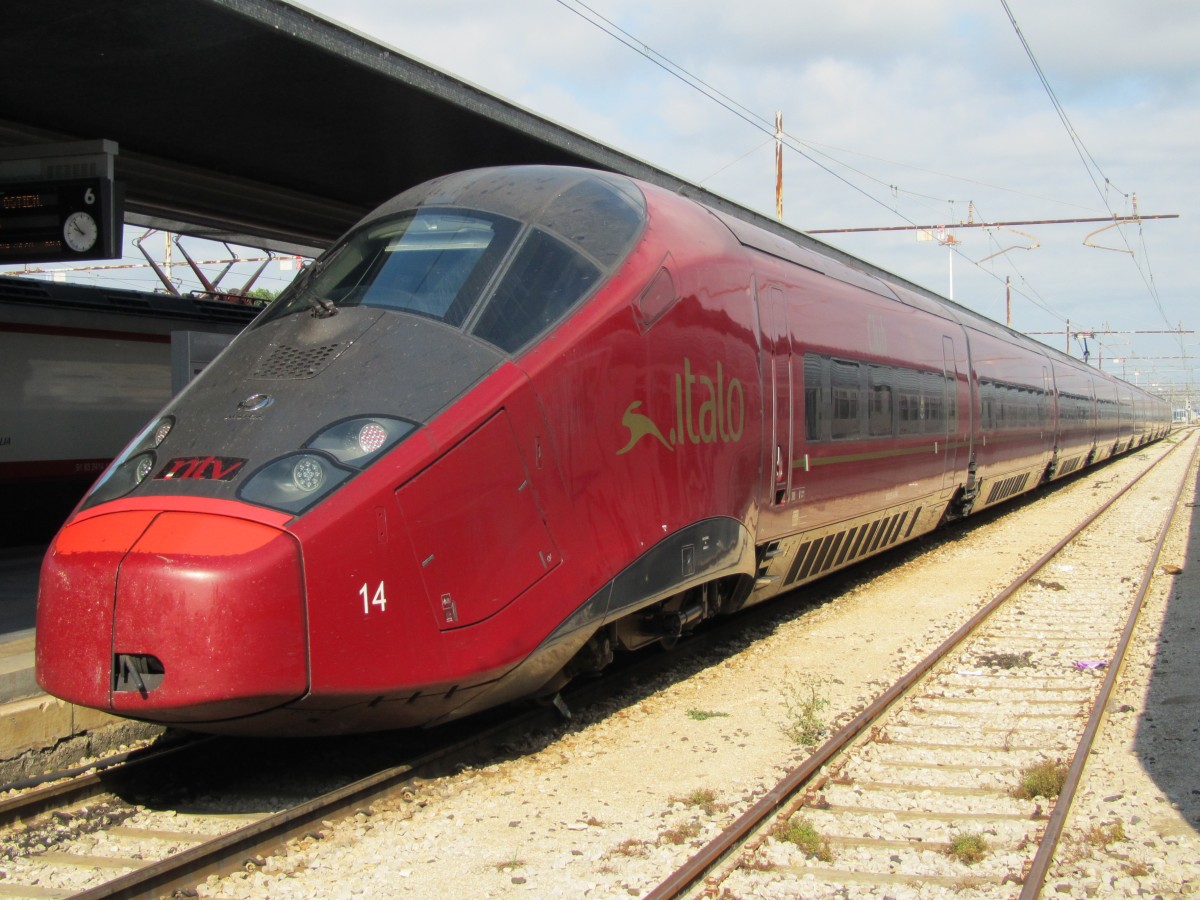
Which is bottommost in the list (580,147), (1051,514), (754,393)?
(1051,514)

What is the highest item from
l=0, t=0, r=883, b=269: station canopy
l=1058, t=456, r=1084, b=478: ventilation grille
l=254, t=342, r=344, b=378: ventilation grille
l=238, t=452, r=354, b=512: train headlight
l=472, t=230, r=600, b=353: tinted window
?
l=0, t=0, r=883, b=269: station canopy

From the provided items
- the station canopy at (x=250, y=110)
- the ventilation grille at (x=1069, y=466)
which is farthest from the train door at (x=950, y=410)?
the ventilation grille at (x=1069, y=466)

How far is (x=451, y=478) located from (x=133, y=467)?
1.37 m

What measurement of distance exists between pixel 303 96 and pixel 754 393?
14.0ft

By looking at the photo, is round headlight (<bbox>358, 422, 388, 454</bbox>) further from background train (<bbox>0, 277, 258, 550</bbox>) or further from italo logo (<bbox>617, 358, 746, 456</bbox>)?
background train (<bbox>0, 277, 258, 550</bbox>)

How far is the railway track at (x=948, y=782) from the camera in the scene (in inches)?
165

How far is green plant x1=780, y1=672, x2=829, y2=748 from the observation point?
586cm

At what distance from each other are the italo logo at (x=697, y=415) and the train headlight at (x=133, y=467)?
81.3 inches

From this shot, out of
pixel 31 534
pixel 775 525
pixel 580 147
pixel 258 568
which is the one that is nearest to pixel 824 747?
pixel 775 525

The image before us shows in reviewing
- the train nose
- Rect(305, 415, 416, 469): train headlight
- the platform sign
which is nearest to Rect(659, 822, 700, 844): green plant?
the train nose

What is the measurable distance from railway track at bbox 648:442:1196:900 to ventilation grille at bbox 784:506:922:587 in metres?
1.14

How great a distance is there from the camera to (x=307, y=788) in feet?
16.6

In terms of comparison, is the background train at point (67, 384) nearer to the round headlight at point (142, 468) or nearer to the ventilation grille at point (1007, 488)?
the round headlight at point (142, 468)

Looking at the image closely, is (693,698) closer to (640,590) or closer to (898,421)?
(640,590)
